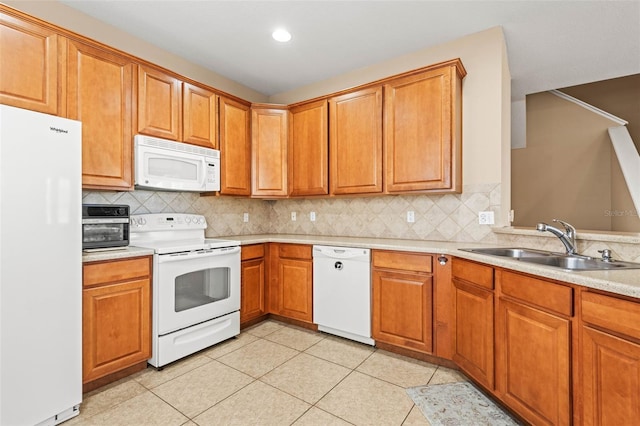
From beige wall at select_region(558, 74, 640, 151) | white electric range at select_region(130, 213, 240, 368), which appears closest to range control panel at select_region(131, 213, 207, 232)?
white electric range at select_region(130, 213, 240, 368)

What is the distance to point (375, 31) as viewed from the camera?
8.53 ft

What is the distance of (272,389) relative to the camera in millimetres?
1998

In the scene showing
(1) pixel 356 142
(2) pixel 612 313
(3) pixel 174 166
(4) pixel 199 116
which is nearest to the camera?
(2) pixel 612 313

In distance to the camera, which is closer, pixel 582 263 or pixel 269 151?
pixel 582 263

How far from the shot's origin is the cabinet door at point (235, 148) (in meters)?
3.11

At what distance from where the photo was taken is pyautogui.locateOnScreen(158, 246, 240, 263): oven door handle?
89.0 inches

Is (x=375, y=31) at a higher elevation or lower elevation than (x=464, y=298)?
higher

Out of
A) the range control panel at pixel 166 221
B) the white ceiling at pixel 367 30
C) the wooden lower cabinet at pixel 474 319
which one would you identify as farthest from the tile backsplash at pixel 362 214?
the white ceiling at pixel 367 30

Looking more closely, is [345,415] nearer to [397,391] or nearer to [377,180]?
[397,391]

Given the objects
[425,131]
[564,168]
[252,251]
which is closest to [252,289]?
[252,251]

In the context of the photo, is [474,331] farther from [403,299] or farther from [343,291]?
[343,291]

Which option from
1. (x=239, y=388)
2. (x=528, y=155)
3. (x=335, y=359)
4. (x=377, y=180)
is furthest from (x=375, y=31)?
(x=528, y=155)

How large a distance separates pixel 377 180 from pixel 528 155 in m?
3.80

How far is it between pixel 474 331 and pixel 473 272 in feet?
1.27
